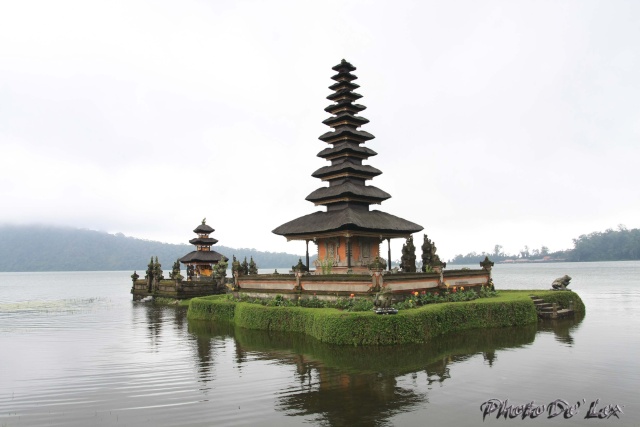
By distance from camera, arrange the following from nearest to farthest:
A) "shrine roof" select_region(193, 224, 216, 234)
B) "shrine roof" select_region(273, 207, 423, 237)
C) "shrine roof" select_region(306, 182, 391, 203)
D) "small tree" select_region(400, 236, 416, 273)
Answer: "shrine roof" select_region(273, 207, 423, 237) < "shrine roof" select_region(306, 182, 391, 203) < "small tree" select_region(400, 236, 416, 273) < "shrine roof" select_region(193, 224, 216, 234)

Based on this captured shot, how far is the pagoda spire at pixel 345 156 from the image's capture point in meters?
33.9

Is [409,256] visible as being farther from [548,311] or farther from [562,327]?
[562,327]

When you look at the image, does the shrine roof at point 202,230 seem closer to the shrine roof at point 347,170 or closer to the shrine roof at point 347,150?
the shrine roof at point 347,170

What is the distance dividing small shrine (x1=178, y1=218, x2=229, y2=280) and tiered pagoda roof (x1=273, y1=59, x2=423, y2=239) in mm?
26068

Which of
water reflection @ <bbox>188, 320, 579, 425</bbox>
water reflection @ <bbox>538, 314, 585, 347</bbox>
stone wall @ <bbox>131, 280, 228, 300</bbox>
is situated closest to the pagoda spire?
water reflection @ <bbox>188, 320, 579, 425</bbox>

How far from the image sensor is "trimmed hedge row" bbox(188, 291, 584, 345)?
19.3 meters

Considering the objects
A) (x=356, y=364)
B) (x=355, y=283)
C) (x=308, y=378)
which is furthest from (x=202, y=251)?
(x=308, y=378)

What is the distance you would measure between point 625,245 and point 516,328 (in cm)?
20778

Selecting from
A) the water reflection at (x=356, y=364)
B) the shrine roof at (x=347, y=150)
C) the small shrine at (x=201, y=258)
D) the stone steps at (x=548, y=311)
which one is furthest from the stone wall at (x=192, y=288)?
the stone steps at (x=548, y=311)

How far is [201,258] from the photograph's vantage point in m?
58.1

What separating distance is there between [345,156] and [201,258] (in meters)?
30.2

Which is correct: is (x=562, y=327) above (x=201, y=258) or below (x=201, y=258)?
below

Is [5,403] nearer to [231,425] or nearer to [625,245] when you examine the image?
[231,425]

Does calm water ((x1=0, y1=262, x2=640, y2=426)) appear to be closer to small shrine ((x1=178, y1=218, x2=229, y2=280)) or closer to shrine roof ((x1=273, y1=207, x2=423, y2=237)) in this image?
shrine roof ((x1=273, y1=207, x2=423, y2=237))
